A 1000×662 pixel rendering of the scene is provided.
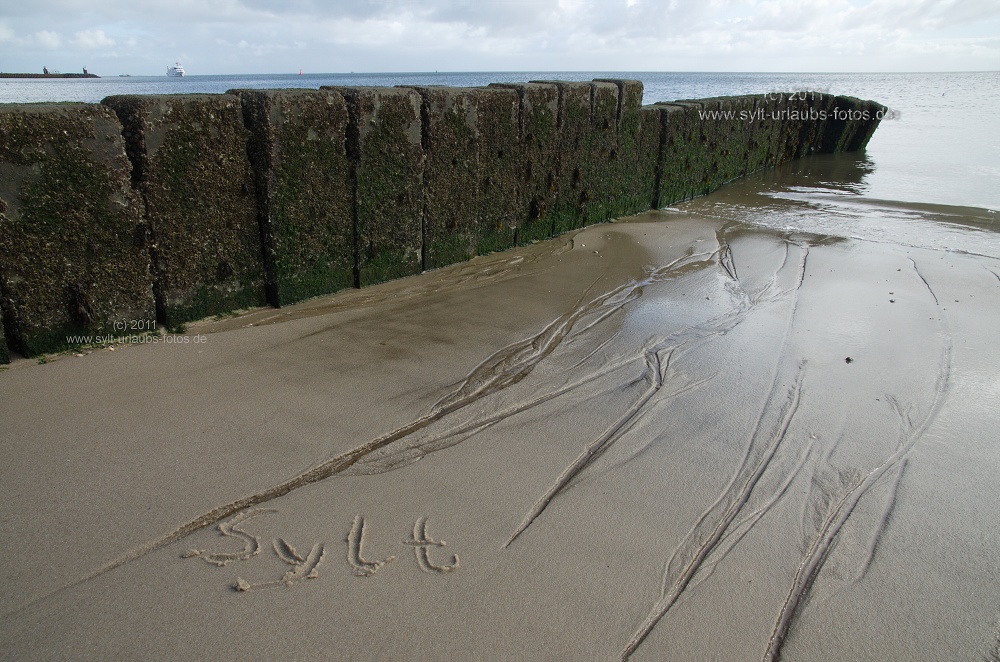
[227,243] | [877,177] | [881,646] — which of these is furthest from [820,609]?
[877,177]

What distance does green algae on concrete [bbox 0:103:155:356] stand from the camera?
10.9 feet

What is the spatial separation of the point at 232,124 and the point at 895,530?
4.15 m

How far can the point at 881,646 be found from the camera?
2053mm

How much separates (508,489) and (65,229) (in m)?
2.79

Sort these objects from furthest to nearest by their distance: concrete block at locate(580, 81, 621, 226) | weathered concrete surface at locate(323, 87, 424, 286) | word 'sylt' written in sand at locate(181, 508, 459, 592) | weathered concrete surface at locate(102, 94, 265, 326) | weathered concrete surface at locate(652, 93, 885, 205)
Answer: weathered concrete surface at locate(652, 93, 885, 205) < concrete block at locate(580, 81, 621, 226) < weathered concrete surface at locate(323, 87, 424, 286) < weathered concrete surface at locate(102, 94, 265, 326) < word 'sylt' written in sand at locate(181, 508, 459, 592)

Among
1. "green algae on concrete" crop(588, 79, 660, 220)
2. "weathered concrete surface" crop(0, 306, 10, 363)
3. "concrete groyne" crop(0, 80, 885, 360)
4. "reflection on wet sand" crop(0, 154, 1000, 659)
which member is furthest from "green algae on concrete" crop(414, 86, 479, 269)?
"weathered concrete surface" crop(0, 306, 10, 363)

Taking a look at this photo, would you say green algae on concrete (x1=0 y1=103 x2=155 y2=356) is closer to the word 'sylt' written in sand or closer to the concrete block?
the word 'sylt' written in sand

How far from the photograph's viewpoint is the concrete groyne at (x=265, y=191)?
3492mm

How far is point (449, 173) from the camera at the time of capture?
557 centimetres

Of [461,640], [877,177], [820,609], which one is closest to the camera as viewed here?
[461,640]

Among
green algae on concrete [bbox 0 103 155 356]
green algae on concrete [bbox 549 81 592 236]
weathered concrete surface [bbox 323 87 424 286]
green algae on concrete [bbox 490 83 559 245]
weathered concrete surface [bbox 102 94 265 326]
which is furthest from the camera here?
green algae on concrete [bbox 549 81 592 236]

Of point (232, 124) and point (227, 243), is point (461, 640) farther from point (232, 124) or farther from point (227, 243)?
point (232, 124)

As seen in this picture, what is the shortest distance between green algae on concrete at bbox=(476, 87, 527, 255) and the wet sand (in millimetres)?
1555

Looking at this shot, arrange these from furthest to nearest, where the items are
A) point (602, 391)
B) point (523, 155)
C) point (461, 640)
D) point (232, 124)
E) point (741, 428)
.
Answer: point (523, 155) → point (232, 124) → point (602, 391) → point (741, 428) → point (461, 640)
